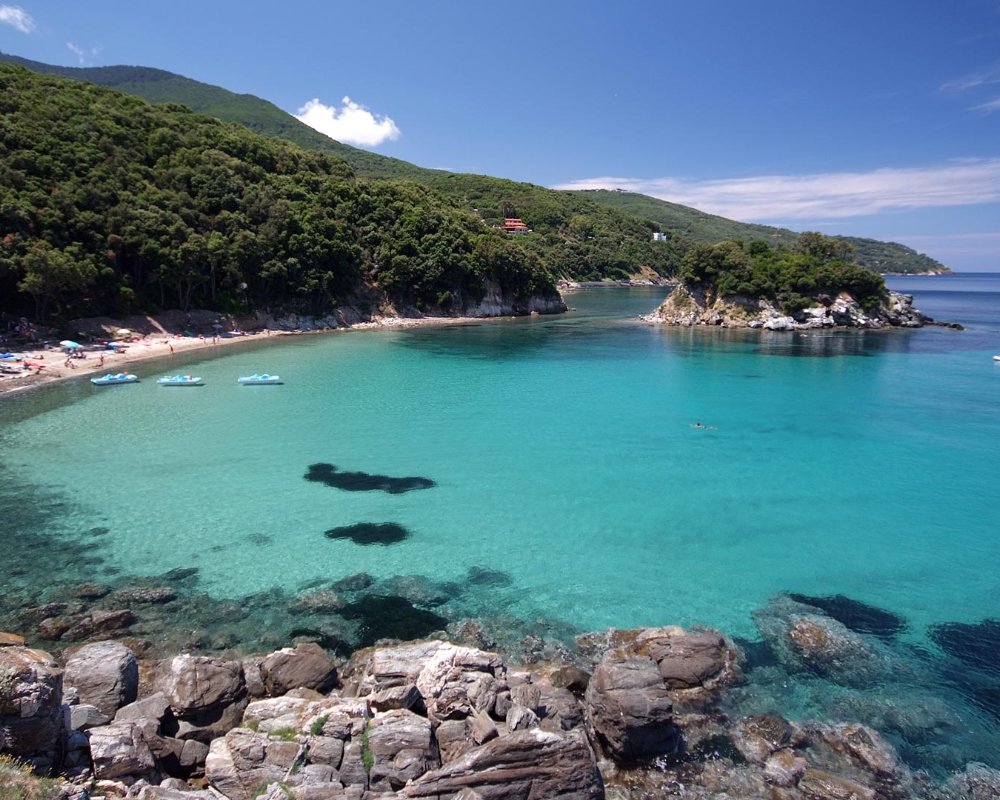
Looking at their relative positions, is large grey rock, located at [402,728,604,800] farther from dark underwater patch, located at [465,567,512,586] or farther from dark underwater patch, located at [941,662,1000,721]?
dark underwater patch, located at [941,662,1000,721]

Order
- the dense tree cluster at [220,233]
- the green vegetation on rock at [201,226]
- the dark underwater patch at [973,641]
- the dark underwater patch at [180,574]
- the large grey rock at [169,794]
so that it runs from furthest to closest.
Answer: the dense tree cluster at [220,233]
the green vegetation on rock at [201,226]
the dark underwater patch at [180,574]
the dark underwater patch at [973,641]
the large grey rock at [169,794]

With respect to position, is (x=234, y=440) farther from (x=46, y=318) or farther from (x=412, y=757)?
(x=46, y=318)

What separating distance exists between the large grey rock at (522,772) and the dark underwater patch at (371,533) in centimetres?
1082

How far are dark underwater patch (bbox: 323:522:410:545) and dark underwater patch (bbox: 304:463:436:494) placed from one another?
3.17 m

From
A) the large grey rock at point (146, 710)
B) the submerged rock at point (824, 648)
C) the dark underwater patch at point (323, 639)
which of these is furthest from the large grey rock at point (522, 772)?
the submerged rock at point (824, 648)

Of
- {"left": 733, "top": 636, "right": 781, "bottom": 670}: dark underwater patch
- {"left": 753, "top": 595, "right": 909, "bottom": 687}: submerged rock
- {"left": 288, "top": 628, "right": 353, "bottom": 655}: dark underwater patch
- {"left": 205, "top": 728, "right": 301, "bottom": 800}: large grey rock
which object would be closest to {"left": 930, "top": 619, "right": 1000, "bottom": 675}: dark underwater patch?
{"left": 753, "top": 595, "right": 909, "bottom": 687}: submerged rock

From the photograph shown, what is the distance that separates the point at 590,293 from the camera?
146 m

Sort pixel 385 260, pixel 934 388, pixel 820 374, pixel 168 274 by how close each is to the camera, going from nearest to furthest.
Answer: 1. pixel 934 388
2. pixel 820 374
3. pixel 168 274
4. pixel 385 260

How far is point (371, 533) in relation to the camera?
20438 mm

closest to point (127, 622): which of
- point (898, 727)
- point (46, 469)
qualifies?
point (46, 469)

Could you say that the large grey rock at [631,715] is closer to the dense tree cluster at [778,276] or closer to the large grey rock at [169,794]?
the large grey rock at [169,794]

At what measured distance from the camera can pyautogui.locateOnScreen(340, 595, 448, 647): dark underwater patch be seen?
14680 mm

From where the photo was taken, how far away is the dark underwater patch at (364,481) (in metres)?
24.5

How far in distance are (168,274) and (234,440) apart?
36800 millimetres
